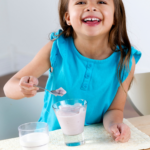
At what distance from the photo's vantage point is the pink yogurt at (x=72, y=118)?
2.37 feet

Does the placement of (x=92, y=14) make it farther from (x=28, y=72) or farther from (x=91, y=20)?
(x=28, y=72)

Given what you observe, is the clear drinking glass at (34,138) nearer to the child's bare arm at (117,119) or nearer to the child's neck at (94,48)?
the child's bare arm at (117,119)

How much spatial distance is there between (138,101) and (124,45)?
0.38 meters

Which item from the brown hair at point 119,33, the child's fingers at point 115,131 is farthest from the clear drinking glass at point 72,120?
the brown hair at point 119,33

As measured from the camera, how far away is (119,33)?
112 centimetres

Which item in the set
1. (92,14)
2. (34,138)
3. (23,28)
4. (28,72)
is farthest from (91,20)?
(23,28)

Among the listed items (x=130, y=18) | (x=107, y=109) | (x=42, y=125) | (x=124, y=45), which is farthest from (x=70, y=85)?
(x=130, y=18)

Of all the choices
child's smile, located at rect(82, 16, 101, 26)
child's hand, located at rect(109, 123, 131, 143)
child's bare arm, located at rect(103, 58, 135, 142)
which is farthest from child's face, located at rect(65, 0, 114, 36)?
child's hand, located at rect(109, 123, 131, 143)

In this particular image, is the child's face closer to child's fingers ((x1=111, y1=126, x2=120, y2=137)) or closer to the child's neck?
the child's neck

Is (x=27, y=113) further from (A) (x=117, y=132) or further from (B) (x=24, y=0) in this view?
(B) (x=24, y=0)

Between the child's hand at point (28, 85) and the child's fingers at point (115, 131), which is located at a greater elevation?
the child's hand at point (28, 85)

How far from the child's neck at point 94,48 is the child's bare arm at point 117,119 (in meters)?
0.13

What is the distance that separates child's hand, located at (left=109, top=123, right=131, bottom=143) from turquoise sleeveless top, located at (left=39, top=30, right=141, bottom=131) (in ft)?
0.90

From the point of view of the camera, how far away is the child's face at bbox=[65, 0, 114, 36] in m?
0.93
